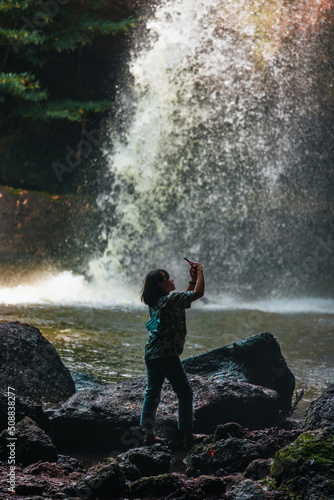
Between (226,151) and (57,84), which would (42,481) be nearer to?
(226,151)

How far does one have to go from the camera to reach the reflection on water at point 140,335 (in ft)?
19.8

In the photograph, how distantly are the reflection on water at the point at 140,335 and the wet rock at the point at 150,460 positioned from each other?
1982 mm

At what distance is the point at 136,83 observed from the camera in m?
15.9

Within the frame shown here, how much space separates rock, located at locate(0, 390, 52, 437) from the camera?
3.57 m

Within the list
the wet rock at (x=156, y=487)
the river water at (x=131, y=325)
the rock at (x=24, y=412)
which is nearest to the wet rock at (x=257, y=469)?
the wet rock at (x=156, y=487)

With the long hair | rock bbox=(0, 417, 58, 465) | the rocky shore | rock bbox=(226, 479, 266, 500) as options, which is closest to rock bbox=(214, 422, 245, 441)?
the rocky shore

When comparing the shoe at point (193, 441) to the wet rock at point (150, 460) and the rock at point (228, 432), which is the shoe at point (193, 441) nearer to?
the rock at point (228, 432)

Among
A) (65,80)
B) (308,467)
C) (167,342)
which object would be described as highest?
(65,80)

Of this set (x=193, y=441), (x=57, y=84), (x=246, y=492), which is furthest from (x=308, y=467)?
(x=57, y=84)

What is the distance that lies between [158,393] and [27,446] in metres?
1.00

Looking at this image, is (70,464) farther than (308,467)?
Yes

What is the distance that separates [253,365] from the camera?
5086 millimetres

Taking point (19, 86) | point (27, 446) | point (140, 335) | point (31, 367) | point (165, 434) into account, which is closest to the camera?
point (27, 446)

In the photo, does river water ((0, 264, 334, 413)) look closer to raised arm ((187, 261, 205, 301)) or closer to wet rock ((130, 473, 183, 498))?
raised arm ((187, 261, 205, 301))
